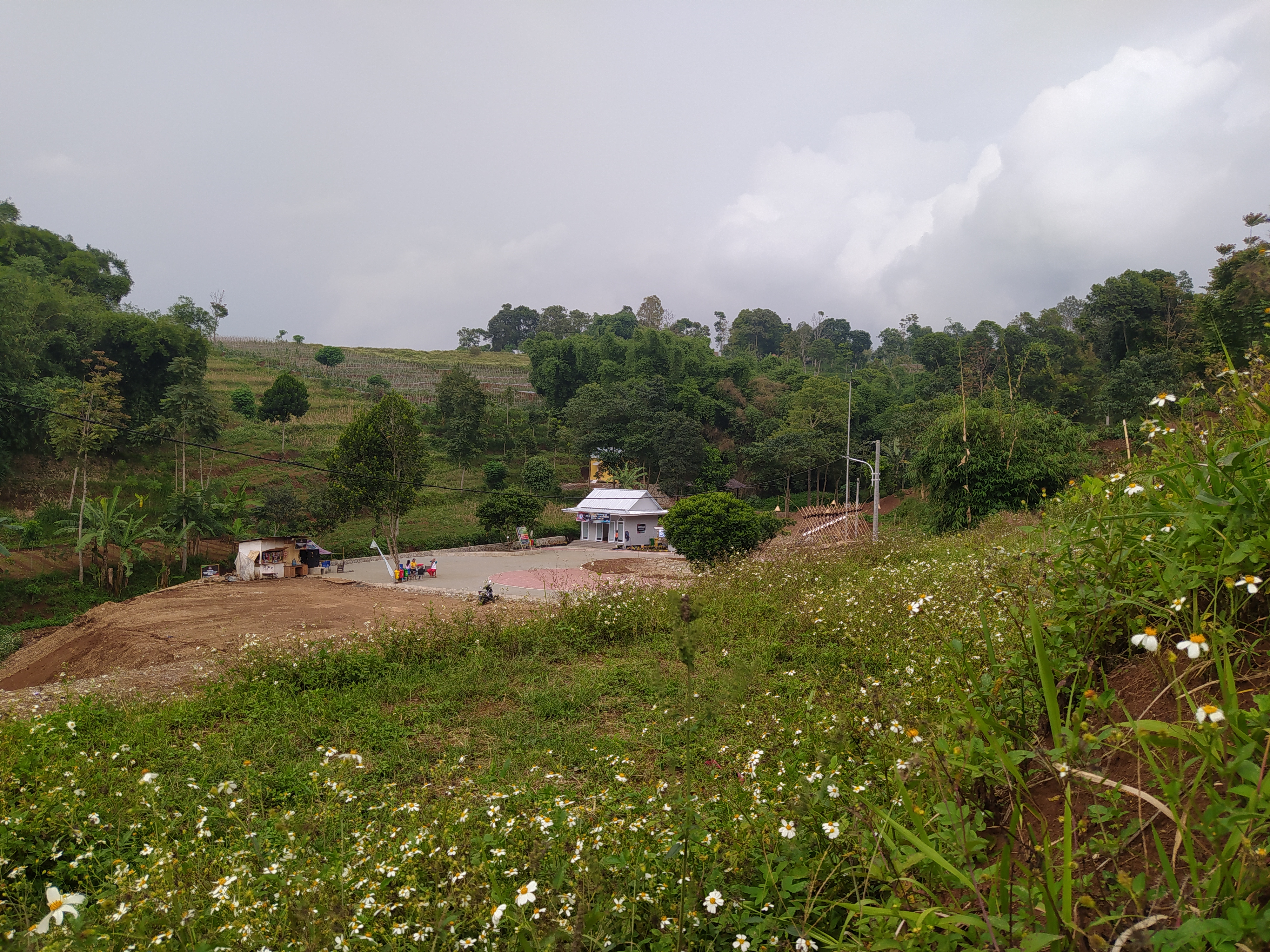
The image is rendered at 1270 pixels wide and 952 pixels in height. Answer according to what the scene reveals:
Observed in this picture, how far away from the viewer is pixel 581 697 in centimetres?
552

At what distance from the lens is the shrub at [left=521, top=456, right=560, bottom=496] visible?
36.5m

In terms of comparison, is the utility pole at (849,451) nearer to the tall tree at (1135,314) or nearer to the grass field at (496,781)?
the tall tree at (1135,314)

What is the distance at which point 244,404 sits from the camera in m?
37.9

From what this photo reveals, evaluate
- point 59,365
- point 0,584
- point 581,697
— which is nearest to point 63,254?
point 59,365

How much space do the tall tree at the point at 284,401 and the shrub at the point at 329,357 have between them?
22.6 m

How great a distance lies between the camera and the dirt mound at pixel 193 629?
7715mm

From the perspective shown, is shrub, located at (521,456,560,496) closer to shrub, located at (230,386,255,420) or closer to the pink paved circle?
the pink paved circle

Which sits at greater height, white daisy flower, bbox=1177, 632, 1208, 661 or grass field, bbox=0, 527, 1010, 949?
white daisy flower, bbox=1177, 632, 1208, 661

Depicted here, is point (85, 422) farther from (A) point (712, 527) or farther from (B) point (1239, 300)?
(B) point (1239, 300)

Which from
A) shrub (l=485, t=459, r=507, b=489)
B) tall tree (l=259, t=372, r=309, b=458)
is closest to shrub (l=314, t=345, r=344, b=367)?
tall tree (l=259, t=372, r=309, b=458)

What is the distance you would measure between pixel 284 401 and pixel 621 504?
18.0m

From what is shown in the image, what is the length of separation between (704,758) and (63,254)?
51.5m

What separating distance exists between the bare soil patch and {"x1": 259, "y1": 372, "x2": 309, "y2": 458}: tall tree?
17652 millimetres

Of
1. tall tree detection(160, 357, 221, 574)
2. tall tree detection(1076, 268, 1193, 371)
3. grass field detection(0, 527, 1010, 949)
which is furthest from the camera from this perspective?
tall tree detection(1076, 268, 1193, 371)
